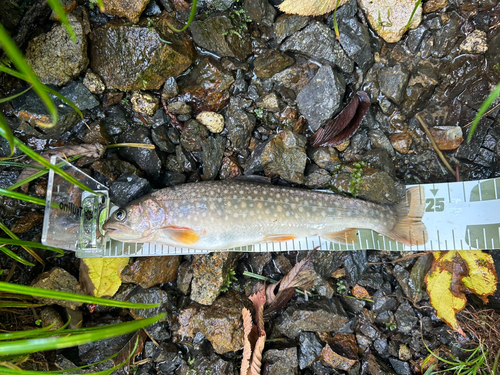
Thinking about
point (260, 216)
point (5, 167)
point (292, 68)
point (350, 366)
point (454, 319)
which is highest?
point (292, 68)

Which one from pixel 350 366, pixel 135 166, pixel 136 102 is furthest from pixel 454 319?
pixel 136 102

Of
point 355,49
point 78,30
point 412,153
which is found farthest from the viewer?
point 412,153

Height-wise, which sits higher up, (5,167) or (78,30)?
(78,30)

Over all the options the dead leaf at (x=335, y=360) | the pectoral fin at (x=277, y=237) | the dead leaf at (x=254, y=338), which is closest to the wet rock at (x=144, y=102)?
the pectoral fin at (x=277, y=237)

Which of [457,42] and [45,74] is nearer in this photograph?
[45,74]

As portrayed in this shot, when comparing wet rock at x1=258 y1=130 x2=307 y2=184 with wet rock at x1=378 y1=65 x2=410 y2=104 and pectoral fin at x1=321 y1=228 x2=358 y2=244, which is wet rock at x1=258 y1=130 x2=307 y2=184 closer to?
pectoral fin at x1=321 y1=228 x2=358 y2=244

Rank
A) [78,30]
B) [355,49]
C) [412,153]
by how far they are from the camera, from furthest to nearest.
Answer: [412,153], [355,49], [78,30]

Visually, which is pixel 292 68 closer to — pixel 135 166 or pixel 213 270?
pixel 135 166
